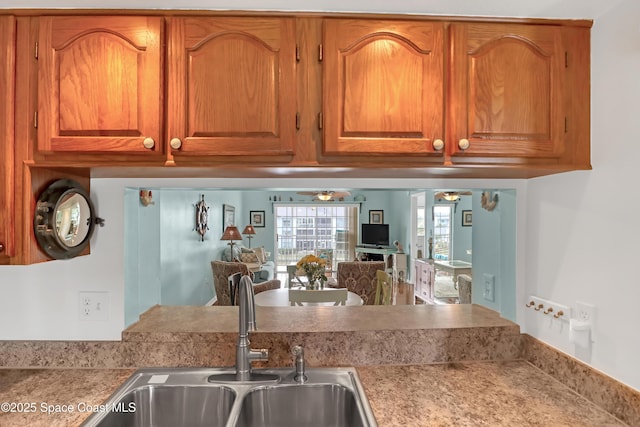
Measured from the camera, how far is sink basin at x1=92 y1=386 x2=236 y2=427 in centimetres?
125

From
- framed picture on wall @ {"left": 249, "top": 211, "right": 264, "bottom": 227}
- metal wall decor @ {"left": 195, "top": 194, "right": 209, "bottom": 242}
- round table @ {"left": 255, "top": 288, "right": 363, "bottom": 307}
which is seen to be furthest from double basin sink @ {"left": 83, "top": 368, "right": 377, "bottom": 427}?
framed picture on wall @ {"left": 249, "top": 211, "right": 264, "bottom": 227}

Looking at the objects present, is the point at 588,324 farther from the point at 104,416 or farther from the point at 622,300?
the point at 104,416

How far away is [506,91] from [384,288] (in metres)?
3.06

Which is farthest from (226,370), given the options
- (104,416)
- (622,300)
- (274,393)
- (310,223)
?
(310,223)

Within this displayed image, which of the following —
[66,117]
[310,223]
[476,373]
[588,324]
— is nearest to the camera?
[66,117]

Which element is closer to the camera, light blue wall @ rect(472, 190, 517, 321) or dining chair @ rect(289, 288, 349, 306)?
light blue wall @ rect(472, 190, 517, 321)

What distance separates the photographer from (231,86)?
108cm

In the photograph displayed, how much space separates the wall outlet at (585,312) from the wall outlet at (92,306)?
5.63 feet

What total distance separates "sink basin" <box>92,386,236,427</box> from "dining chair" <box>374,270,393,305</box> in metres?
2.75

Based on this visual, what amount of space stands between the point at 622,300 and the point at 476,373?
540mm

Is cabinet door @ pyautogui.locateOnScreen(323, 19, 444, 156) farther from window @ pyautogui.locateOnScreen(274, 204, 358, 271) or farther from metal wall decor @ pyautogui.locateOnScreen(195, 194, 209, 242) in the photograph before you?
window @ pyautogui.locateOnScreen(274, 204, 358, 271)

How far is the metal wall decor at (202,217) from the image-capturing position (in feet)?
18.0

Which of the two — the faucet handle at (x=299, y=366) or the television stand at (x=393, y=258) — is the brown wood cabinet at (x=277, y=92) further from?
the television stand at (x=393, y=258)

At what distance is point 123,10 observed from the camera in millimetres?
1096
